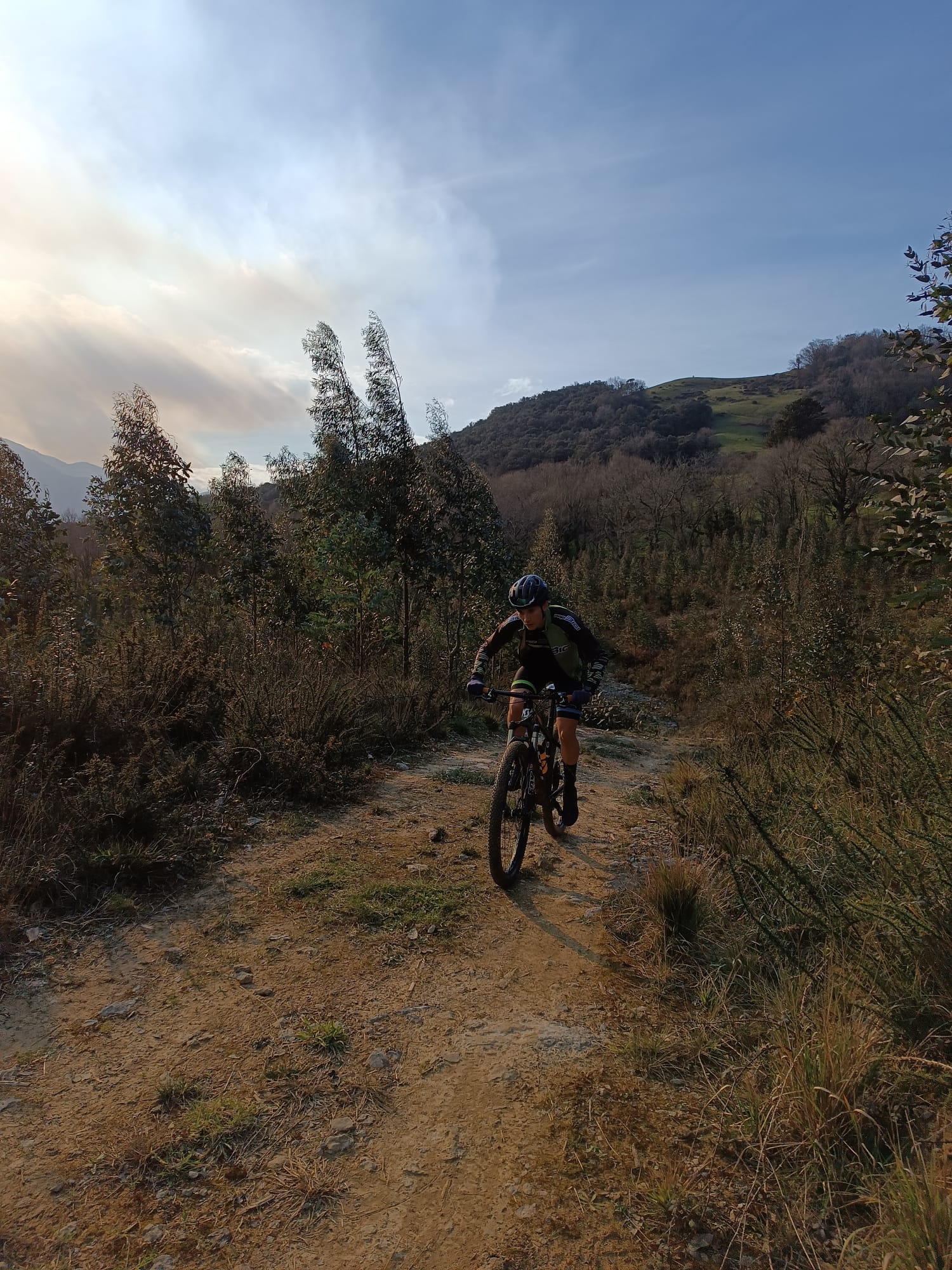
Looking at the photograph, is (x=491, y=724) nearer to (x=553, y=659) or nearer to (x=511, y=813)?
(x=553, y=659)

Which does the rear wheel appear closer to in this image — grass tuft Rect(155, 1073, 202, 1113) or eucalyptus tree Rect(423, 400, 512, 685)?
grass tuft Rect(155, 1073, 202, 1113)

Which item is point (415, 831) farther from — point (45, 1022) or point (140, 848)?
point (45, 1022)

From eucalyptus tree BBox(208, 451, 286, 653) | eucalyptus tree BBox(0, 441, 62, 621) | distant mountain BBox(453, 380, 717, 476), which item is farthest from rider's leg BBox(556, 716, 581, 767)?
distant mountain BBox(453, 380, 717, 476)

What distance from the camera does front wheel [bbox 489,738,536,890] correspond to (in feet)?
12.6

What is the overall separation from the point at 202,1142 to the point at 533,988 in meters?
1.46

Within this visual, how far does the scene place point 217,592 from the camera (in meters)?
13.2

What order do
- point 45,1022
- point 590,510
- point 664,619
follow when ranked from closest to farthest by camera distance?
1. point 45,1022
2. point 664,619
3. point 590,510

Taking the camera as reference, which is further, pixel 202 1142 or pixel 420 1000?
pixel 420 1000

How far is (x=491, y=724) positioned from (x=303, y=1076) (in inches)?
281

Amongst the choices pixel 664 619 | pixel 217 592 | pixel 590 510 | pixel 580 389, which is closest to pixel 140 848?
pixel 217 592

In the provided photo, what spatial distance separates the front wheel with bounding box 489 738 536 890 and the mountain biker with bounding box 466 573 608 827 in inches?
8.8

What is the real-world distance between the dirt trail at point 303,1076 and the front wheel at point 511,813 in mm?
158

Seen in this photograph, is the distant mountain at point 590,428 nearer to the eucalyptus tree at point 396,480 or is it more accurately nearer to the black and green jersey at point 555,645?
the eucalyptus tree at point 396,480

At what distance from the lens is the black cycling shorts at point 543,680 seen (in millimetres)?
4387
